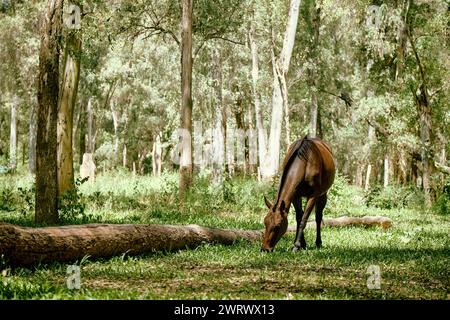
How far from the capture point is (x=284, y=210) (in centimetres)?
953

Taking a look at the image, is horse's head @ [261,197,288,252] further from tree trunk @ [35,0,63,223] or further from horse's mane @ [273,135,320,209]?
tree trunk @ [35,0,63,223]

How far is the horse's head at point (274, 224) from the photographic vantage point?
30.7 ft

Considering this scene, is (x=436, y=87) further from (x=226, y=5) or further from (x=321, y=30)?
(x=321, y=30)

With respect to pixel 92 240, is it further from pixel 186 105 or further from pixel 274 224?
pixel 186 105

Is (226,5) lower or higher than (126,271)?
higher

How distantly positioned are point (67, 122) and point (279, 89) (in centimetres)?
1591

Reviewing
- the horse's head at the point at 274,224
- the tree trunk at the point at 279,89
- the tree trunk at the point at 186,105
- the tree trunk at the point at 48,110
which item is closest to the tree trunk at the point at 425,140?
the tree trunk at the point at 279,89

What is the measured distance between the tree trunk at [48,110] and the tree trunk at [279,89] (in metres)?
18.9

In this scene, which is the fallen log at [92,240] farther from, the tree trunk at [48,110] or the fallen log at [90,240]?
the tree trunk at [48,110]

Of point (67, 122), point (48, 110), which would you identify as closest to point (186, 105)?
point (67, 122)

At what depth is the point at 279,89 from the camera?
1259 inches

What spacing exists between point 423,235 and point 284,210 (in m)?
5.26

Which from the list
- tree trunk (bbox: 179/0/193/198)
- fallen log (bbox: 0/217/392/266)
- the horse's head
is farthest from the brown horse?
tree trunk (bbox: 179/0/193/198)
